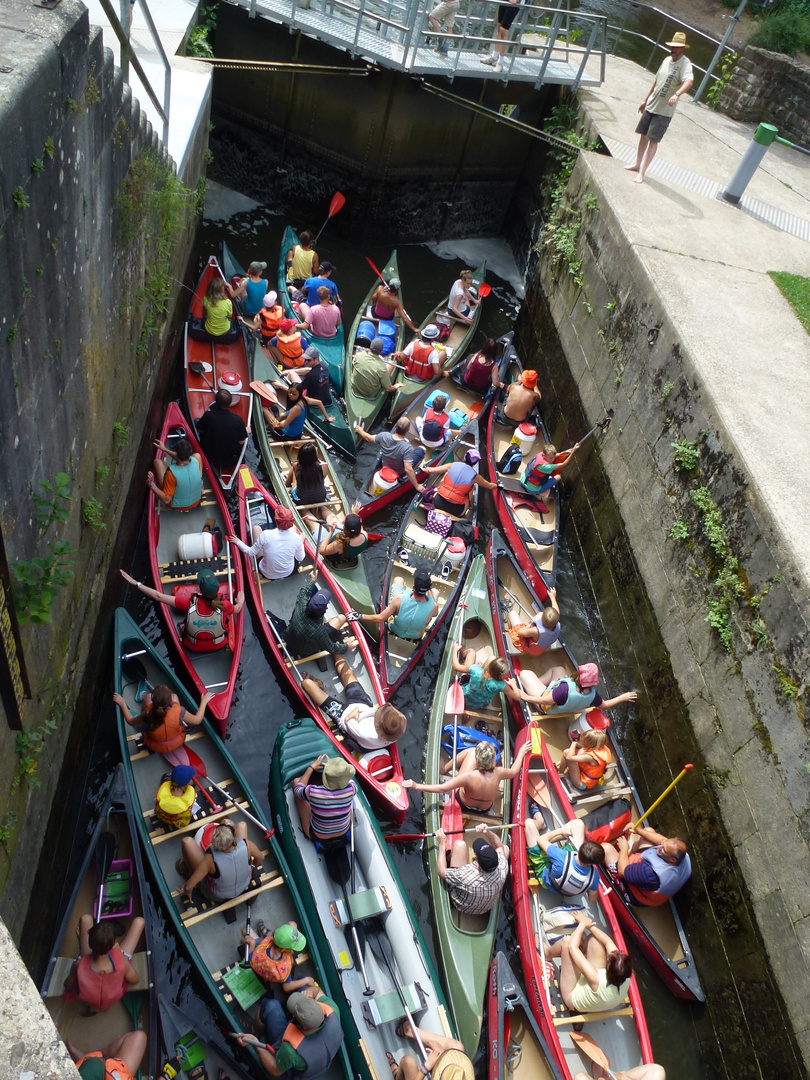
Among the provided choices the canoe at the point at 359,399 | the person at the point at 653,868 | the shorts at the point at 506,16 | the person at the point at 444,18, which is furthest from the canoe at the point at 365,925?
the shorts at the point at 506,16

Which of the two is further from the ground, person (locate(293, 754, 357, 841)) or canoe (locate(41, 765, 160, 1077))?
person (locate(293, 754, 357, 841))

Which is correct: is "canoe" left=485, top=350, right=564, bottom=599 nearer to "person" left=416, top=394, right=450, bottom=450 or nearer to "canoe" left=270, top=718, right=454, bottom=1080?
"person" left=416, top=394, right=450, bottom=450

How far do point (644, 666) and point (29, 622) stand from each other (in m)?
6.72

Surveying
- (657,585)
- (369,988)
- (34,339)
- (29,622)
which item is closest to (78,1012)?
(369,988)

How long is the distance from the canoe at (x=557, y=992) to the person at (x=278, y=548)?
3.42m

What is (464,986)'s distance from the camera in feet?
20.7

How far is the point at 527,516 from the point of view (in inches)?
425

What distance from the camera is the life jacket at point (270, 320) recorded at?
1151cm

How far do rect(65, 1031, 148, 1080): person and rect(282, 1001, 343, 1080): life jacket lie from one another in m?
1.00

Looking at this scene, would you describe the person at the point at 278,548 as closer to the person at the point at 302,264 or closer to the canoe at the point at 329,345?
the canoe at the point at 329,345

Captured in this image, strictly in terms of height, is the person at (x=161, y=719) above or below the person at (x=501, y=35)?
below

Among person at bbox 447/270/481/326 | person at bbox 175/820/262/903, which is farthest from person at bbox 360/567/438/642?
person at bbox 447/270/481/326

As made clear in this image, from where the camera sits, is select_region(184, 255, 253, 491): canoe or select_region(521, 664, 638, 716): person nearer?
select_region(521, 664, 638, 716): person

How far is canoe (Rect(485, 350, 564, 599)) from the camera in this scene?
9.95 meters
